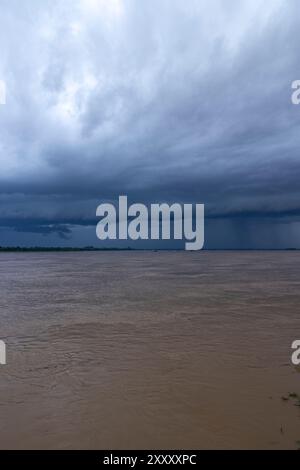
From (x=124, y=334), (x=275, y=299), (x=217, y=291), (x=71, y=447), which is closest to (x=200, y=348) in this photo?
(x=124, y=334)

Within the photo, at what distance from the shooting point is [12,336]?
11.4 metres

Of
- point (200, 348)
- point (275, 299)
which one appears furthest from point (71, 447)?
point (275, 299)

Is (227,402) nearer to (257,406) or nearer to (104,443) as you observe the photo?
(257,406)

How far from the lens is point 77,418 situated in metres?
5.88

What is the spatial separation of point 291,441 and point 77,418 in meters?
3.74

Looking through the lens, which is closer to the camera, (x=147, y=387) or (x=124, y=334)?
(x=147, y=387)

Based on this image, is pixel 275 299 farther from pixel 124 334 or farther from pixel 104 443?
pixel 104 443

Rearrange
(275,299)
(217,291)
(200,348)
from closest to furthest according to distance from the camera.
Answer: (200,348), (275,299), (217,291)

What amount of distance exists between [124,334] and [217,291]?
12.7 metres

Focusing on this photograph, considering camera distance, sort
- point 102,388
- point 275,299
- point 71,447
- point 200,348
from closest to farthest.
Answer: point 71,447 < point 102,388 < point 200,348 < point 275,299
